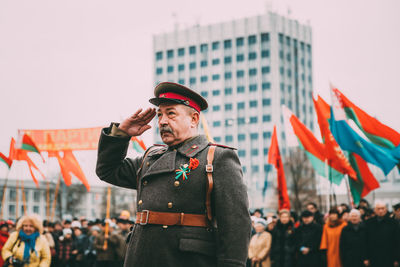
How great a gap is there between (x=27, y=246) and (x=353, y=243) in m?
6.65

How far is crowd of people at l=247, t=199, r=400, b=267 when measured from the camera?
1121cm

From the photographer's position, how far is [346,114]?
1385cm

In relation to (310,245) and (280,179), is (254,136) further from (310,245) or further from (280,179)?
(310,245)

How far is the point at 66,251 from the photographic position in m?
15.6

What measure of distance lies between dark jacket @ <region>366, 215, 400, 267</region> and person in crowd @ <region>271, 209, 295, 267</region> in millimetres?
1884

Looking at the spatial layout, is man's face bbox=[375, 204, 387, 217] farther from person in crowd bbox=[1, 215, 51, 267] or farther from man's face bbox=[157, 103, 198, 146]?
man's face bbox=[157, 103, 198, 146]

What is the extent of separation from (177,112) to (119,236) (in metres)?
11.2

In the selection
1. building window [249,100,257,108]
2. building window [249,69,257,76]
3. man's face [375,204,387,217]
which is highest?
building window [249,69,257,76]

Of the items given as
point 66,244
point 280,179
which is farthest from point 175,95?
point 66,244

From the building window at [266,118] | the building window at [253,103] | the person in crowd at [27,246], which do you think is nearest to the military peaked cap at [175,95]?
the person in crowd at [27,246]

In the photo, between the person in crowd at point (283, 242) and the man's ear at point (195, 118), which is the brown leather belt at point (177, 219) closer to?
the man's ear at point (195, 118)

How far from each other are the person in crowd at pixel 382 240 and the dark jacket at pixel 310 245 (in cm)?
118

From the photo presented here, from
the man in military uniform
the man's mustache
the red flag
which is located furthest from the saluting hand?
the red flag

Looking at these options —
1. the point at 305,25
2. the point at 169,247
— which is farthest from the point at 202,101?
the point at 305,25
